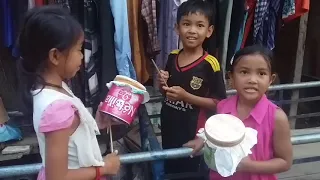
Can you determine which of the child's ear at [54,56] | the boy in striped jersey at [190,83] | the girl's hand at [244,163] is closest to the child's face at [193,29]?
the boy in striped jersey at [190,83]

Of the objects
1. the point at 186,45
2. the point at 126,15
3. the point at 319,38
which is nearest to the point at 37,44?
the point at 186,45

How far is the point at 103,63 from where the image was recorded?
2766 millimetres

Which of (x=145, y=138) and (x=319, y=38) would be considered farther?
(x=319, y=38)

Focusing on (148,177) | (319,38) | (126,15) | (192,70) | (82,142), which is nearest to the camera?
(82,142)

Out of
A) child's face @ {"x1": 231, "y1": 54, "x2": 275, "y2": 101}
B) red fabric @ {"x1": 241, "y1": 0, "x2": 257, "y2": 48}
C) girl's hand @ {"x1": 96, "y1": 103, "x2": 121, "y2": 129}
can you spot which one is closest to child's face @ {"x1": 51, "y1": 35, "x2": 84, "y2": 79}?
girl's hand @ {"x1": 96, "y1": 103, "x2": 121, "y2": 129}

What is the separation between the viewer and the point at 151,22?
2895mm

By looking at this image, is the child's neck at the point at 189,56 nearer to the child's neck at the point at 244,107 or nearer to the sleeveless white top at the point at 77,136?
the child's neck at the point at 244,107

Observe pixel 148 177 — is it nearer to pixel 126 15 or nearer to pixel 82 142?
pixel 82 142

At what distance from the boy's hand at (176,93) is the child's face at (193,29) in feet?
0.91

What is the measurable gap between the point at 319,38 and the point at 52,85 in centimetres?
386

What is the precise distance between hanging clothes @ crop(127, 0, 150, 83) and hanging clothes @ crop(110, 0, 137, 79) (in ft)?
0.47

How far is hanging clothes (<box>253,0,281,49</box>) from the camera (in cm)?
311

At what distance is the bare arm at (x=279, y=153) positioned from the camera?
171 centimetres

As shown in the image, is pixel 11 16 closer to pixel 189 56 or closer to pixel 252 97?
pixel 189 56
